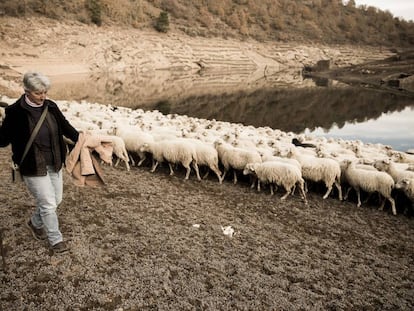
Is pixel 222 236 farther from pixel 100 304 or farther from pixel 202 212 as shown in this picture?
pixel 100 304

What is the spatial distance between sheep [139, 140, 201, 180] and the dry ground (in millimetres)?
1140

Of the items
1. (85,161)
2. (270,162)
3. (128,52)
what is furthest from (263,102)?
(85,161)

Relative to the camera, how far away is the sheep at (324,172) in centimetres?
802

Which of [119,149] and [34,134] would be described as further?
[119,149]

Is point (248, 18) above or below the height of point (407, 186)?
above

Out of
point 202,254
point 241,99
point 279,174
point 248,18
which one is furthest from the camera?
point 248,18

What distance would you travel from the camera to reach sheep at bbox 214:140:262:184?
27.8 feet

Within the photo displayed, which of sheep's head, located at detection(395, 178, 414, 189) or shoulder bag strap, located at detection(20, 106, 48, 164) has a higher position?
shoulder bag strap, located at detection(20, 106, 48, 164)

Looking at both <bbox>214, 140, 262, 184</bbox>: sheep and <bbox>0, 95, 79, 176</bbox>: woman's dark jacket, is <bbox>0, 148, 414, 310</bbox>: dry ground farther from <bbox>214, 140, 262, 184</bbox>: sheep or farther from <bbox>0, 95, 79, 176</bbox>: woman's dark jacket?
<bbox>0, 95, 79, 176</bbox>: woman's dark jacket

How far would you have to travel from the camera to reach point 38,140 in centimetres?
420

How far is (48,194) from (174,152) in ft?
14.9

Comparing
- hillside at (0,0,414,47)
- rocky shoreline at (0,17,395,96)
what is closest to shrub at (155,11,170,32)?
hillside at (0,0,414,47)

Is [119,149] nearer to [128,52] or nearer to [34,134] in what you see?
[34,134]

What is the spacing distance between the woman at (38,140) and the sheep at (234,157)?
4.74 metres
